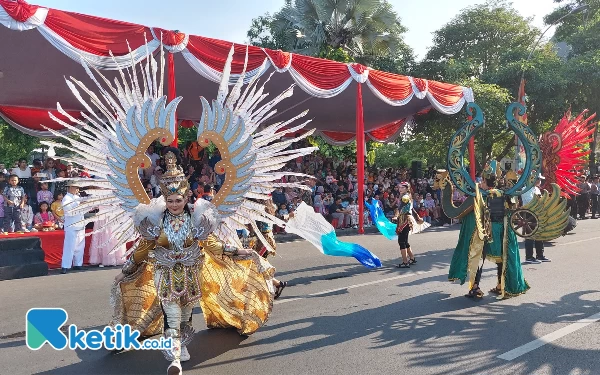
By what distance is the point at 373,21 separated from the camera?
21391 mm

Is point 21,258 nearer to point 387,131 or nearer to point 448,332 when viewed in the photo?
point 448,332

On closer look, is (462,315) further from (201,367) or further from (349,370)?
(201,367)

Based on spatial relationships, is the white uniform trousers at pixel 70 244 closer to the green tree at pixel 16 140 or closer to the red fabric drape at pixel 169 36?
the red fabric drape at pixel 169 36

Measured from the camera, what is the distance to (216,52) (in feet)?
34.1

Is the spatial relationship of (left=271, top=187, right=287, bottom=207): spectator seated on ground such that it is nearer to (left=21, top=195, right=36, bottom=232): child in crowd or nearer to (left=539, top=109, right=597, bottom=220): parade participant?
(left=21, top=195, right=36, bottom=232): child in crowd

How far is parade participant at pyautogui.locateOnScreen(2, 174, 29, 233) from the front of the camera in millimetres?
9922

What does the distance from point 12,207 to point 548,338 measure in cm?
965

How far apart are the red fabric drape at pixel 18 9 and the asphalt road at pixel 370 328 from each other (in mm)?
4191

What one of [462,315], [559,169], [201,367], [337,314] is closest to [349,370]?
[201,367]

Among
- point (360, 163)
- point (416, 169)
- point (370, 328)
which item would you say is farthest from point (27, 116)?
point (416, 169)

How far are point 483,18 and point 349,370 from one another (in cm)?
2685

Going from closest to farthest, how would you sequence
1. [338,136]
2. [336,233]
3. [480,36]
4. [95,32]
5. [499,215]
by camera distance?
[499,215] → [95,32] → [336,233] → [338,136] → [480,36]

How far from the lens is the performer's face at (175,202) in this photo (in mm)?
3903

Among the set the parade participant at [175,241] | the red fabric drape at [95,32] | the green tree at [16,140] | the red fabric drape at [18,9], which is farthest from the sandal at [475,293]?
the green tree at [16,140]
